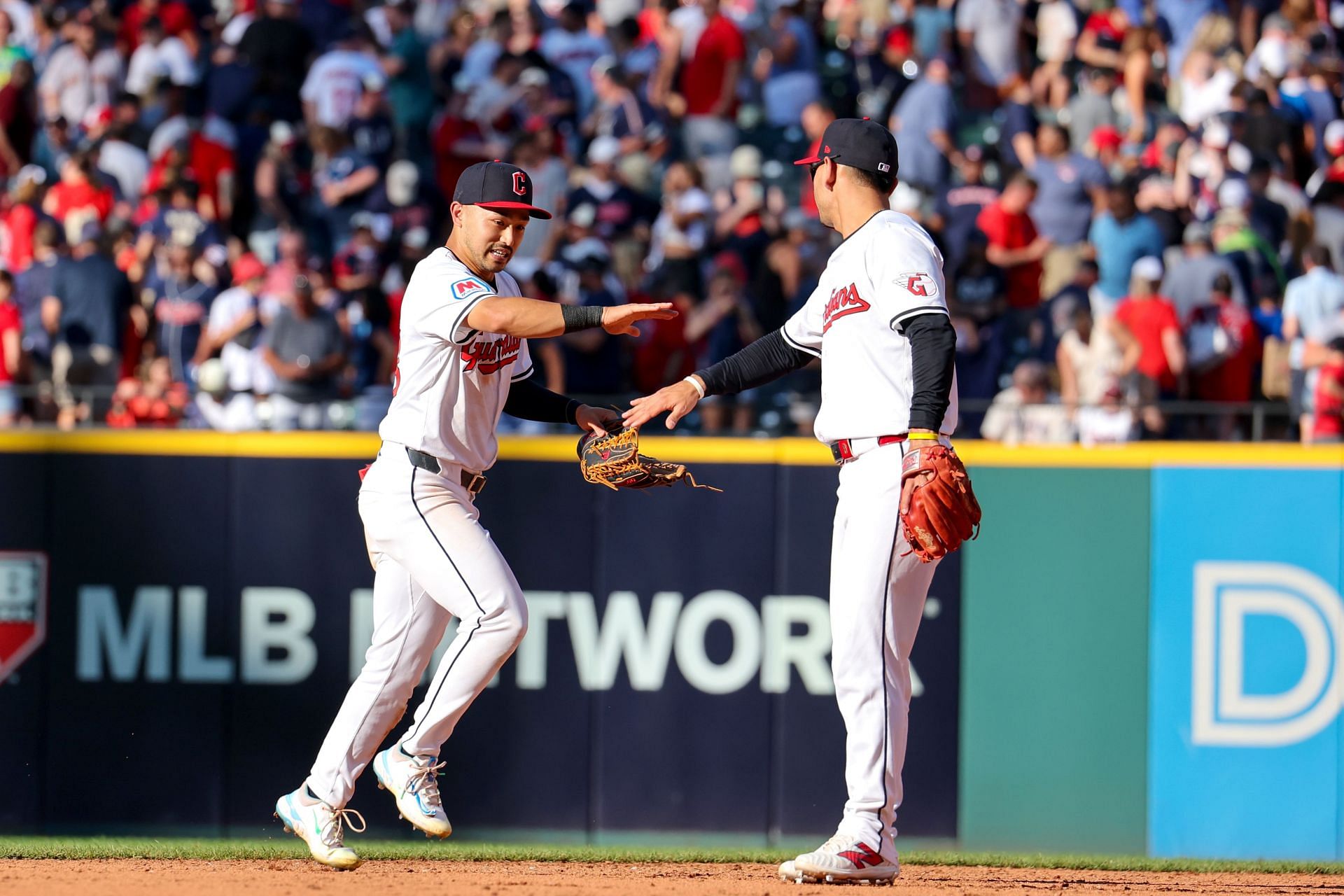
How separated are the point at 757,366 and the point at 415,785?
176 cm

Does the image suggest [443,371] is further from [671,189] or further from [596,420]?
[671,189]

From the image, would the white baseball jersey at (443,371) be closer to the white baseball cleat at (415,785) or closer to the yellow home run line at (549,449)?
the white baseball cleat at (415,785)

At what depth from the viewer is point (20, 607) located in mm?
Answer: 7254

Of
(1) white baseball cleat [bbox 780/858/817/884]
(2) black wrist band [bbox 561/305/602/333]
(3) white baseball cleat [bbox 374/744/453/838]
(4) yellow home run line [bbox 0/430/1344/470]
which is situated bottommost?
(1) white baseball cleat [bbox 780/858/817/884]

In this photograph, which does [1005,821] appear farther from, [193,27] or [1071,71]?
[193,27]

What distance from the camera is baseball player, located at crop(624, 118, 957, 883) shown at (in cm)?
538

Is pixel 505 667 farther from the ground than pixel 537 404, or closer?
closer

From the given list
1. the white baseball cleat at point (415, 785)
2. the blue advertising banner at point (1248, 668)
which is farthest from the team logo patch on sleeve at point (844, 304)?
the blue advertising banner at point (1248, 668)

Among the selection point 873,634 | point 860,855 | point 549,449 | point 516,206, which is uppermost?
point 516,206

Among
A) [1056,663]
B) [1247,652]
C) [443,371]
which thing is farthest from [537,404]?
[1247,652]

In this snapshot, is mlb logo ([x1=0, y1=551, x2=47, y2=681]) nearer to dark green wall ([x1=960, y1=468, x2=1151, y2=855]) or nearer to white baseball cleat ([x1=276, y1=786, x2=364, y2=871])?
white baseball cleat ([x1=276, y1=786, x2=364, y2=871])

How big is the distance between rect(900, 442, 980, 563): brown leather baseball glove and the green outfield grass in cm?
213

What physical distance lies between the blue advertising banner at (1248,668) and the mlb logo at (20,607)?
180 inches

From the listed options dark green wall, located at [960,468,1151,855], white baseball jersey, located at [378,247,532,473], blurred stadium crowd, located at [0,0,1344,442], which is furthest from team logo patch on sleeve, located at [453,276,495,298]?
blurred stadium crowd, located at [0,0,1344,442]
